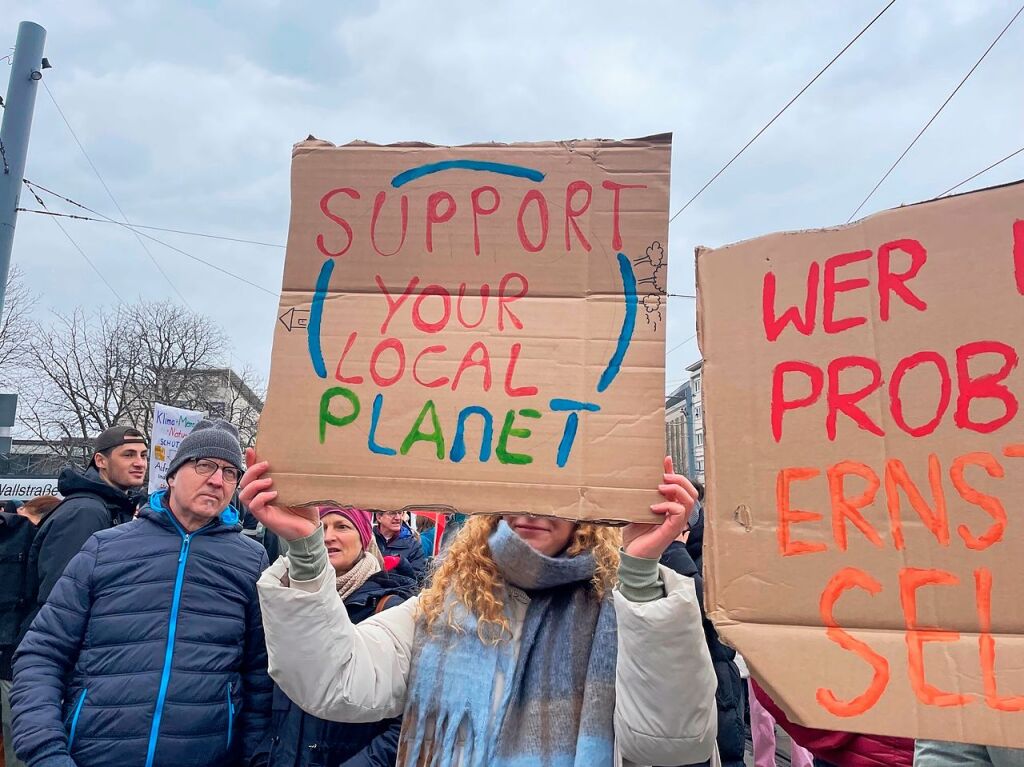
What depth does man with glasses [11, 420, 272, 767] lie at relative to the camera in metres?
2.20

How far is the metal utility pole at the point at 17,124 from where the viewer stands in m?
5.60

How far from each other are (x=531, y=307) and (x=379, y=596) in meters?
1.32

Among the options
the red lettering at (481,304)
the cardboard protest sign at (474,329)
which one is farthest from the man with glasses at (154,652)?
the red lettering at (481,304)

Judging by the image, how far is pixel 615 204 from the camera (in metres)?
1.65

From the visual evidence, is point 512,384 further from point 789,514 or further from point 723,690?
point 723,690

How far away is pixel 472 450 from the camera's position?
5.17 ft

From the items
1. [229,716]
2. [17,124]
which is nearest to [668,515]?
[229,716]

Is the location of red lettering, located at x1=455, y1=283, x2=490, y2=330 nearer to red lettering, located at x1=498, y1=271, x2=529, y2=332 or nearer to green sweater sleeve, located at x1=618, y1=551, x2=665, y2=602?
red lettering, located at x1=498, y1=271, x2=529, y2=332

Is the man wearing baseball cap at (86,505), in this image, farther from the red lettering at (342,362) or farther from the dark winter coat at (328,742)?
the red lettering at (342,362)

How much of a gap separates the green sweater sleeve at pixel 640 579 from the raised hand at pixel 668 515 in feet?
0.06

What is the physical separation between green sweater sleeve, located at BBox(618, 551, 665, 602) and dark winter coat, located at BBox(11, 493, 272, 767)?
1510 millimetres

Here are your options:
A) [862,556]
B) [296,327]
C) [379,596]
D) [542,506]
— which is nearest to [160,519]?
[379,596]

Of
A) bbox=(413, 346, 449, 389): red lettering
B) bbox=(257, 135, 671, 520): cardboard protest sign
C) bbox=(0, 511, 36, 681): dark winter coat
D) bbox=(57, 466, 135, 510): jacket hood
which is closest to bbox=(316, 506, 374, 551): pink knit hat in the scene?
bbox=(257, 135, 671, 520): cardboard protest sign

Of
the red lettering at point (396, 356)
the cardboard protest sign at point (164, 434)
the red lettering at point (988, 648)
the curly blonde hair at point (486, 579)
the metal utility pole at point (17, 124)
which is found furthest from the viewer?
the cardboard protest sign at point (164, 434)
